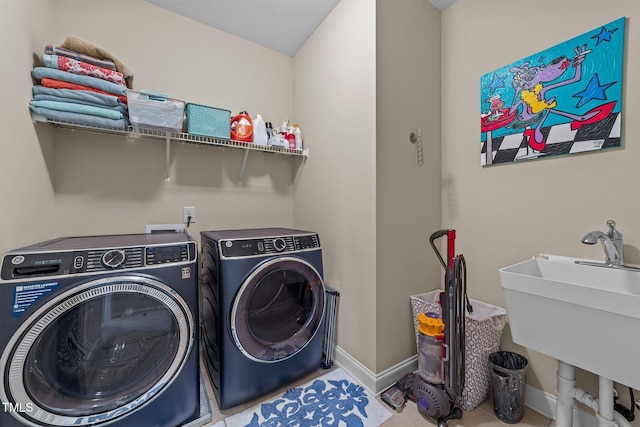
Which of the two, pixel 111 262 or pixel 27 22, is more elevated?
pixel 27 22

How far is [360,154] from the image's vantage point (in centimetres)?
169

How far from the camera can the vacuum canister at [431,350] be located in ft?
4.83

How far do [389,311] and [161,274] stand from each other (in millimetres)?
1291

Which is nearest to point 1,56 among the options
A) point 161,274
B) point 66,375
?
point 161,274

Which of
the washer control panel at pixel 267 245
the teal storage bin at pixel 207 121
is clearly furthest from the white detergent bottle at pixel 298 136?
the washer control panel at pixel 267 245

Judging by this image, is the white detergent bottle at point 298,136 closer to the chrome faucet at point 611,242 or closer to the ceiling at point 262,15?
the ceiling at point 262,15

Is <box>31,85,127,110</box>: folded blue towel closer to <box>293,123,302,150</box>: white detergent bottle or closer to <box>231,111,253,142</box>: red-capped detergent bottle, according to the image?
<box>231,111,253,142</box>: red-capped detergent bottle

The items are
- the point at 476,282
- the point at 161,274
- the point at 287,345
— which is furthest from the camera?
the point at 476,282

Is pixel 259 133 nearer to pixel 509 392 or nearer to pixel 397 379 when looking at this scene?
pixel 397 379

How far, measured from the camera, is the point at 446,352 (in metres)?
1.32

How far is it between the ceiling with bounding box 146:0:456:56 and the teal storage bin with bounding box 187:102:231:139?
771 mm

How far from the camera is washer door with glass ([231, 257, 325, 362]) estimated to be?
145cm

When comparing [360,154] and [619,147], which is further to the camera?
[360,154]

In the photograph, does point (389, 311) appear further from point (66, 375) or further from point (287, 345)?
point (66, 375)
